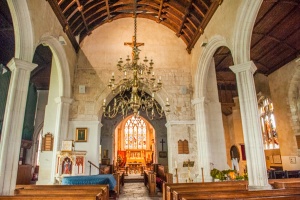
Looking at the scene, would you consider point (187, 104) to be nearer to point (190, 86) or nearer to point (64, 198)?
point (190, 86)

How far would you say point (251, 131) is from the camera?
15.4ft

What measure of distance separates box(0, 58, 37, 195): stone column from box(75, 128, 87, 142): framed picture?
3613 mm

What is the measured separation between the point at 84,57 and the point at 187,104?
4381 mm

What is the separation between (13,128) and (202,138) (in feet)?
18.4

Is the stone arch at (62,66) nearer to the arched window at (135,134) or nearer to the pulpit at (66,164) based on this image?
the pulpit at (66,164)

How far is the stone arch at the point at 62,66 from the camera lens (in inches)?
260

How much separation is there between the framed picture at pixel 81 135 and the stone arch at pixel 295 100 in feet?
25.3

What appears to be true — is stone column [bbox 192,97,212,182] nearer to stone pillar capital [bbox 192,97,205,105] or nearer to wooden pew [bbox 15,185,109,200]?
stone pillar capital [bbox 192,97,205,105]

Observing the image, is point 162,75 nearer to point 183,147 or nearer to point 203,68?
point 203,68

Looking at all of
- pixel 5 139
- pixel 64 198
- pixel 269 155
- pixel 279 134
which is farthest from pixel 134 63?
pixel 269 155

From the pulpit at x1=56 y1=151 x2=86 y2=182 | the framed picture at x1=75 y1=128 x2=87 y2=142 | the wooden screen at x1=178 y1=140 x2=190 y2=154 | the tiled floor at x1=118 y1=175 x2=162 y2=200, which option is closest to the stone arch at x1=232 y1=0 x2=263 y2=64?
the wooden screen at x1=178 y1=140 x2=190 y2=154

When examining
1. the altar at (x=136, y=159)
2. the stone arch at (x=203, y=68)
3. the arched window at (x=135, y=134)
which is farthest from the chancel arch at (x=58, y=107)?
the arched window at (x=135, y=134)

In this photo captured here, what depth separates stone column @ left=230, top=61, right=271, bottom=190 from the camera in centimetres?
440

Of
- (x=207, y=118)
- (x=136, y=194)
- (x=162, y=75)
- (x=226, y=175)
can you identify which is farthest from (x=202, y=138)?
(x=136, y=194)
